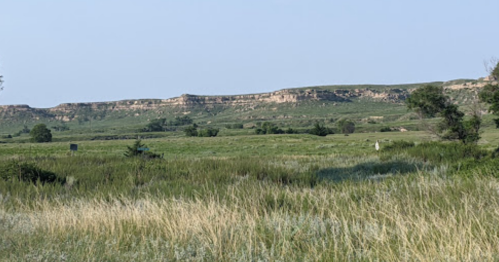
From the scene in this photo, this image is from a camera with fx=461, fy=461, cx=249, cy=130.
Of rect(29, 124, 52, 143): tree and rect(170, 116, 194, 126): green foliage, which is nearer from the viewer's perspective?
rect(29, 124, 52, 143): tree

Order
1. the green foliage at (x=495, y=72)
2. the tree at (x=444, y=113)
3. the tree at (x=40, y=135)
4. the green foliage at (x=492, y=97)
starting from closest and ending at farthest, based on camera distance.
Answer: the green foliage at (x=492, y=97) < the green foliage at (x=495, y=72) < the tree at (x=444, y=113) < the tree at (x=40, y=135)

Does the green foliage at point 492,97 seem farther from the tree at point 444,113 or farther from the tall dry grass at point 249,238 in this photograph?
the tall dry grass at point 249,238

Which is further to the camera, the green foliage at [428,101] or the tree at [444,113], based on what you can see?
the green foliage at [428,101]

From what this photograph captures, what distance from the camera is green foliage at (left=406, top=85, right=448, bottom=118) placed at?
32875 mm

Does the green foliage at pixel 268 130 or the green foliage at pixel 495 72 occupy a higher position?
the green foliage at pixel 495 72

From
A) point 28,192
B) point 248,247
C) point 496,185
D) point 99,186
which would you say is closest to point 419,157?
point 496,185

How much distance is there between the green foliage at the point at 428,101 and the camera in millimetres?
32875

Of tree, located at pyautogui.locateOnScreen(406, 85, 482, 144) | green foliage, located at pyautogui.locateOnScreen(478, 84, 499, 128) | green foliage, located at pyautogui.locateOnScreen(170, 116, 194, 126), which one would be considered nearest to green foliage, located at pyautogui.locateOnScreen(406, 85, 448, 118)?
tree, located at pyautogui.locateOnScreen(406, 85, 482, 144)

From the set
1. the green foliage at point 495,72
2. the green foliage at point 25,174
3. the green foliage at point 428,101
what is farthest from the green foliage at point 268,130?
the green foliage at point 25,174

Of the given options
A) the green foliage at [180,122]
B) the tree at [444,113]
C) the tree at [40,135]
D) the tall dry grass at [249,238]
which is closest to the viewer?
the tall dry grass at [249,238]

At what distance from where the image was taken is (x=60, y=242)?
527 cm

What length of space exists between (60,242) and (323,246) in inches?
118

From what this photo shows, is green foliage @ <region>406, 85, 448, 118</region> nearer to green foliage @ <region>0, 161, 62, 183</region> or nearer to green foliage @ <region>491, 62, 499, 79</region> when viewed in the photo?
green foliage @ <region>491, 62, 499, 79</region>

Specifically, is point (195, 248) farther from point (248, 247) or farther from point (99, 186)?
point (99, 186)
